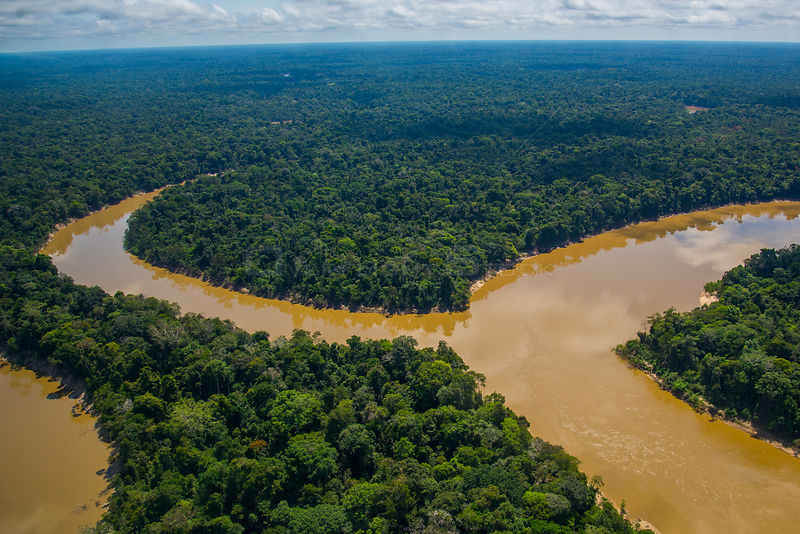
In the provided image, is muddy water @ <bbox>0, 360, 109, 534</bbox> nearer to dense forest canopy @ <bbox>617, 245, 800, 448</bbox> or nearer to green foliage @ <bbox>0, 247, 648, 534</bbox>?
green foliage @ <bbox>0, 247, 648, 534</bbox>

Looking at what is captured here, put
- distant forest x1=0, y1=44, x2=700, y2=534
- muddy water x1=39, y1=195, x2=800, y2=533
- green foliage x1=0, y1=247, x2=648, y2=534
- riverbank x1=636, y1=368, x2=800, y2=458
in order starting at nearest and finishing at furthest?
green foliage x1=0, y1=247, x2=648, y2=534 → distant forest x1=0, y1=44, x2=700, y2=534 → muddy water x1=39, y1=195, x2=800, y2=533 → riverbank x1=636, y1=368, x2=800, y2=458

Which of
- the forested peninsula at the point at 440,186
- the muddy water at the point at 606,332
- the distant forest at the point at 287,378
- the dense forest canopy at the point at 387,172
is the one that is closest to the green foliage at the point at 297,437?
the distant forest at the point at 287,378

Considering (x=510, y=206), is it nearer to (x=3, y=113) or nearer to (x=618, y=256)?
(x=618, y=256)

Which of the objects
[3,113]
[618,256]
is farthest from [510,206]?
[3,113]

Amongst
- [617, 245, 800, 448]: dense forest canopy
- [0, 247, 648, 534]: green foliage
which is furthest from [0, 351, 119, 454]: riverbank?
[617, 245, 800, 448]: dense forest canopy

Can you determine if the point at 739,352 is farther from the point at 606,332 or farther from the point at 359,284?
the point at 359,284
